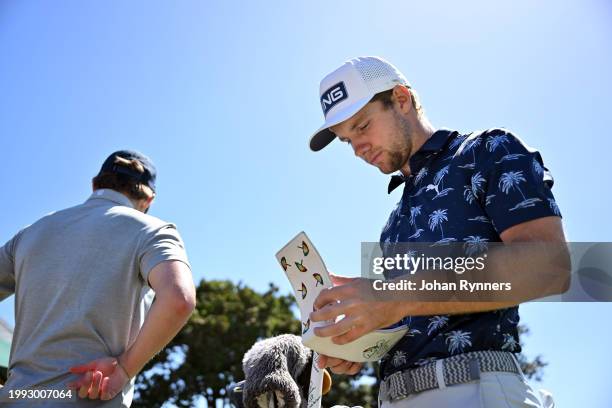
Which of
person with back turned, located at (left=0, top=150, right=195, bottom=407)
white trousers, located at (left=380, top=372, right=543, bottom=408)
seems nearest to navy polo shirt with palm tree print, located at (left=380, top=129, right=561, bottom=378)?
white trousers, located at (left=380, top=372, right=543, bottom=408)

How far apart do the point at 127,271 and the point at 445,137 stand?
1473 millimetres

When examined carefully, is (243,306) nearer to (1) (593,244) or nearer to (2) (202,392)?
(2) (202,392)

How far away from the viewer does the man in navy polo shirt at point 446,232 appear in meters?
2.17

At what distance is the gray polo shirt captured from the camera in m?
2.84

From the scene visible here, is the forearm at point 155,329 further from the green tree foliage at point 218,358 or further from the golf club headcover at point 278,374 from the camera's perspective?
the green tree foliage at point 218,358

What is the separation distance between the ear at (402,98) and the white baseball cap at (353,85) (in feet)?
0.10

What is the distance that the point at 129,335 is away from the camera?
9.81 ft

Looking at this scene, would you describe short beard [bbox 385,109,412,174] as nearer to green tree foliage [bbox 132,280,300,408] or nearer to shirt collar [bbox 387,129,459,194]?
shirt collar [bbox 387,129,459,194]

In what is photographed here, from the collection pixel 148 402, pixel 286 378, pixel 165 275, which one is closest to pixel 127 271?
pixel 165 275

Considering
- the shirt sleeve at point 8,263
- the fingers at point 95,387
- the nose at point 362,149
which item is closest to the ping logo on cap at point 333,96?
the nose at point 362,149

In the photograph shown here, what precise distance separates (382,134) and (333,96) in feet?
0.91

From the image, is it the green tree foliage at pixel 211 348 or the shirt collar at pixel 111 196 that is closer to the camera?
the shirt collar at pixel 111 196

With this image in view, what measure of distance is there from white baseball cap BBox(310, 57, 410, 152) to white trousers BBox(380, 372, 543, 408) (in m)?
1.18

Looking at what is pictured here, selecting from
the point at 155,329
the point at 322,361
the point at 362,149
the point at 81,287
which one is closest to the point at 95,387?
the point at 155,329
